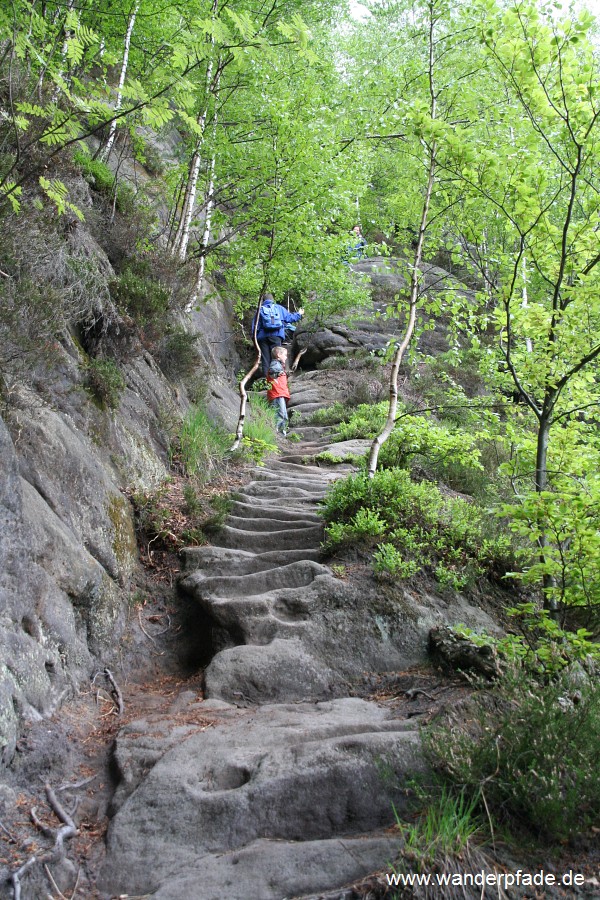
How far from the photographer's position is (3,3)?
233 inches

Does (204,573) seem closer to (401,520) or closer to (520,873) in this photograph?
(401,520)

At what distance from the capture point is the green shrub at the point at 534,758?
8.47 ft

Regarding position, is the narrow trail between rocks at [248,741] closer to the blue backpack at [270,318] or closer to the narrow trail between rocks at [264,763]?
the narrow trail between rocks at [264,763]

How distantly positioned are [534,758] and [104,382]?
219 inches

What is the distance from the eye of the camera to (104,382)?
6605 mm

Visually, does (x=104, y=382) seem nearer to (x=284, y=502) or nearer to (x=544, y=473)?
(x=284, y=502)

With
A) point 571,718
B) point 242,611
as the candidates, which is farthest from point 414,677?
point 571,718

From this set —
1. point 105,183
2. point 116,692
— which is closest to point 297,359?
point 105,183

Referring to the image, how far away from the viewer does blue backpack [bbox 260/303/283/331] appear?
14727mm

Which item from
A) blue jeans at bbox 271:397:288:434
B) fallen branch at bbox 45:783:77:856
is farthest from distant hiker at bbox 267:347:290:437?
fallen branch at bbox 45:783:77:856

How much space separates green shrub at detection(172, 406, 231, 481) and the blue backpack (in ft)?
18.8

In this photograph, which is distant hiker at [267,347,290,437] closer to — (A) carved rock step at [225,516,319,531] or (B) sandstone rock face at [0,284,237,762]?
(B) sandstone rock face at [0,284,237,762]

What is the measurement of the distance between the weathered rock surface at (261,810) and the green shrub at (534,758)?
0.34 meters

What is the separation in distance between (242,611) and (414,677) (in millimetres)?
1730
